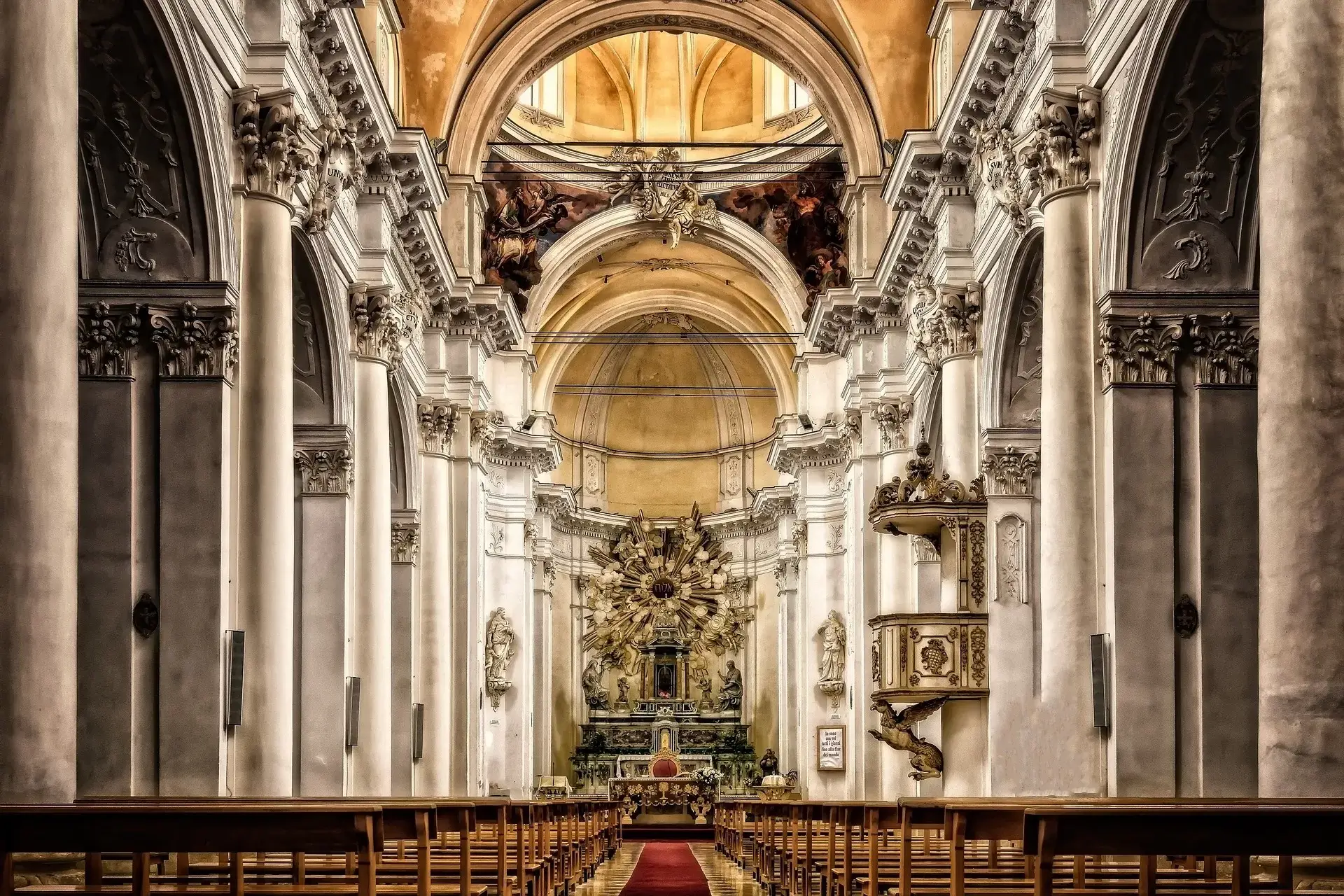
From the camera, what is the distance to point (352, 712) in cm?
1844

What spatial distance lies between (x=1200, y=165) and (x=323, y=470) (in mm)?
9456

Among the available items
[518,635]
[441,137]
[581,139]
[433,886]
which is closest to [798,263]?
[581,139]

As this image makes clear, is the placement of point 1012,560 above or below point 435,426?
below

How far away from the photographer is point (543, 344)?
131 feet

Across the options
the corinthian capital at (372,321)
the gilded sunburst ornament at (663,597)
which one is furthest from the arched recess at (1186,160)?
the gilded sunburst ornament at (663,597)

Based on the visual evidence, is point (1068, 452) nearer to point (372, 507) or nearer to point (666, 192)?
point (372, 507)

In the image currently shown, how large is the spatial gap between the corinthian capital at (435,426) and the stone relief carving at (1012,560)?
9351 millimetres

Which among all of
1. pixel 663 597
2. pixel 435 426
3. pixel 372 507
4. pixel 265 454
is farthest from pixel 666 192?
pixel 265 454

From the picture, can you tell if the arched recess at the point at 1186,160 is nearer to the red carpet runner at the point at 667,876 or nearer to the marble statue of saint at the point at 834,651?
the red carpet runner at the point at 667,876

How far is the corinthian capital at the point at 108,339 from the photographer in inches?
504

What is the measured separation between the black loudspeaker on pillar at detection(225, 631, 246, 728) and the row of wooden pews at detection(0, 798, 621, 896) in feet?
5.87

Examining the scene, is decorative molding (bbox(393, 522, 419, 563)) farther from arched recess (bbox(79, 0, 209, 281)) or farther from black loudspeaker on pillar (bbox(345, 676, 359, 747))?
arched recess (bbox(79, 0, 209, 281))

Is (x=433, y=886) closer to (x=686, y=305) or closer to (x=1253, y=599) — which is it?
(x=1253, y=599)

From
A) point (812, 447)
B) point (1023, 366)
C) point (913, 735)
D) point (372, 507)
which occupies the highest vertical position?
point (812, 447)
